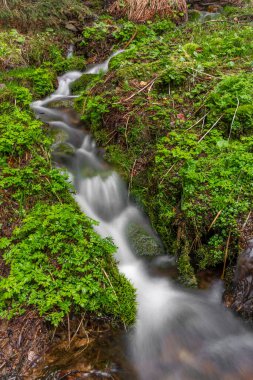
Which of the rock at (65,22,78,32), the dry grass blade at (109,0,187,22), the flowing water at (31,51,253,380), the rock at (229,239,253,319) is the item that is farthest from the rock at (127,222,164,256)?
the dry grass blade at (109,0,187,22)

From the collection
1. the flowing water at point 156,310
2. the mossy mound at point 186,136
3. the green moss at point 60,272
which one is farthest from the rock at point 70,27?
the green moss at point 60,272

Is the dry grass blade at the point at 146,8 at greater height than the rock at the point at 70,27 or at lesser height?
greater

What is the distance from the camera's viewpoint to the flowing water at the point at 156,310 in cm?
339

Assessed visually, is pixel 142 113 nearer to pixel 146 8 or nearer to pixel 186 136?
pixel 186 136

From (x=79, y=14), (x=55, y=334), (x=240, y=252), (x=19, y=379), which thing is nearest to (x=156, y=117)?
(x=240, y=252)

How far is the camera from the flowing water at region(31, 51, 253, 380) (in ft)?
11.1

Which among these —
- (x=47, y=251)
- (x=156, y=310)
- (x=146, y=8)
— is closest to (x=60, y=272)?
(x=47, y=251)

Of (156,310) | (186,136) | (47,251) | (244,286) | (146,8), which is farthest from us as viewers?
(146,8)

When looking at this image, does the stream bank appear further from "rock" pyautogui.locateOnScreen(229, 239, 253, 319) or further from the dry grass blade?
the dry grass blade

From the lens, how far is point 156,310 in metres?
4.04

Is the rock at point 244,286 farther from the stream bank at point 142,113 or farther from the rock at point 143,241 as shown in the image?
the rock at point 143,241

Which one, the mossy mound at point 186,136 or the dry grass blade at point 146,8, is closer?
the mossy mound at point 186,136

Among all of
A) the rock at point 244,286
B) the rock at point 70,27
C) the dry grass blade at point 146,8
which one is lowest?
the rock at point 244,286

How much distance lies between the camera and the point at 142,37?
930 centimetres
